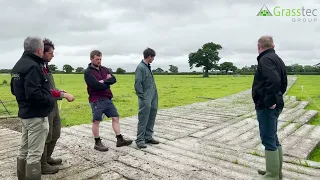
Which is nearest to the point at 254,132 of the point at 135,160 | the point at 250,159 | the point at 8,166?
the point at 250,159

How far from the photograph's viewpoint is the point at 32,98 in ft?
10.4

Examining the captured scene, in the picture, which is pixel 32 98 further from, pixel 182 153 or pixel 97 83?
pixel 182 153

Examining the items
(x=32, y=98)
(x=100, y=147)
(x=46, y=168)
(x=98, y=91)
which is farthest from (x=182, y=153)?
(x=32, y=98)

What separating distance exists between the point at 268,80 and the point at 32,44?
9.96 ft

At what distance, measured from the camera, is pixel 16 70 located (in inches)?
125

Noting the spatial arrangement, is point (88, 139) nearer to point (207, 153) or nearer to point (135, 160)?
point (135, 160)

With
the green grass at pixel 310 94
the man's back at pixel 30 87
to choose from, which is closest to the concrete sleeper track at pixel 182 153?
the man's back at pixel 30 87

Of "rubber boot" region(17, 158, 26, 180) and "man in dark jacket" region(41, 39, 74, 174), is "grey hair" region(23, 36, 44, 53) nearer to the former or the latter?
"man in dark jacket" region(41, 39, 74, 174)

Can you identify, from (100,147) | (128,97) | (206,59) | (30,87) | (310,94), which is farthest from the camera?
(206,59)

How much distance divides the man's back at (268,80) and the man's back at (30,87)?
2.78 meters

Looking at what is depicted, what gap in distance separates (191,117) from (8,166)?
5.55 metres

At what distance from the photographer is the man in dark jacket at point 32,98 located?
10.3 feet

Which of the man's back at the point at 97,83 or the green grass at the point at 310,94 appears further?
the green grass at the point at 310,94

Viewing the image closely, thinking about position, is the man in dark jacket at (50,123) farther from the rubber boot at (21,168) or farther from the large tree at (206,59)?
the large tree at (206,59)
